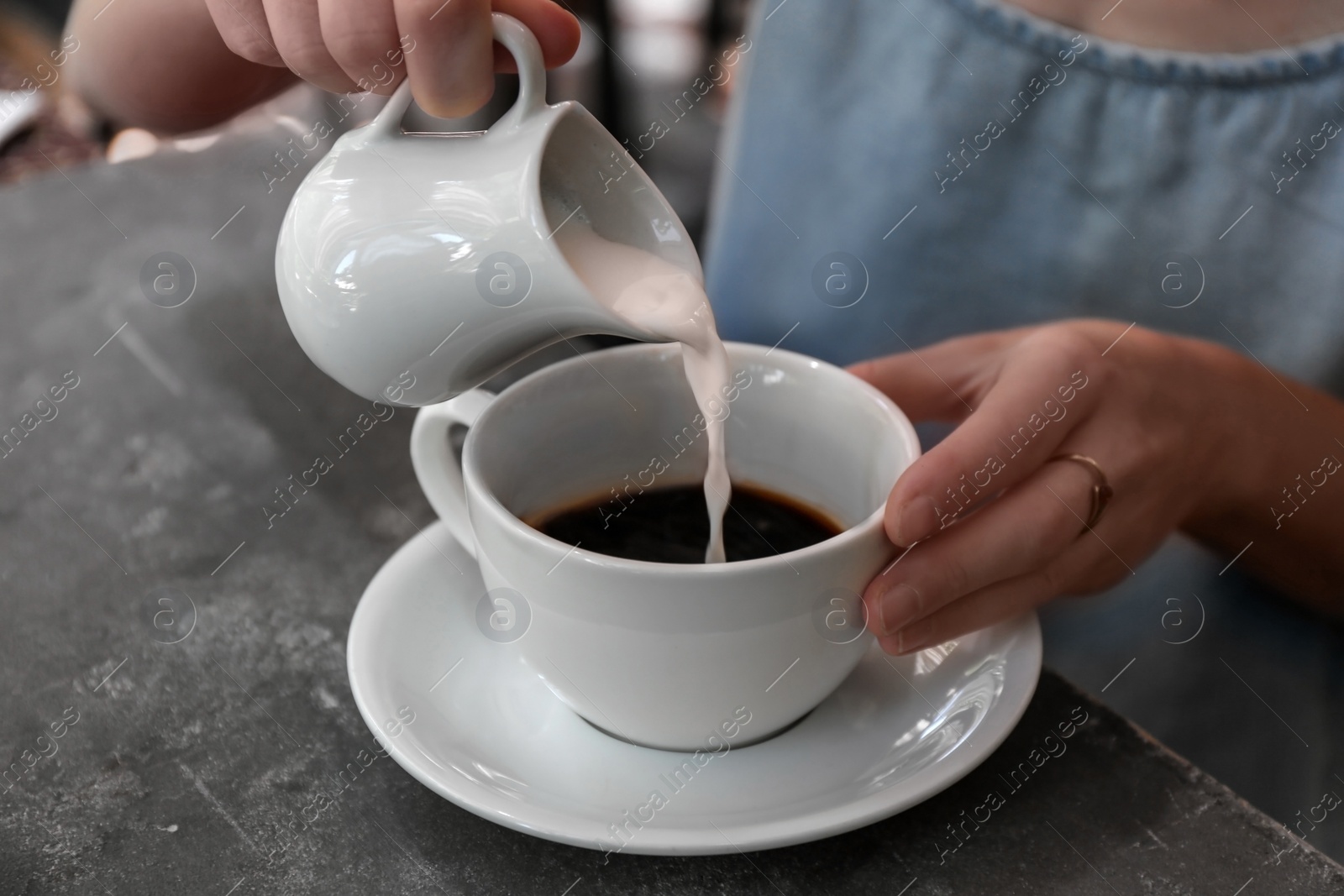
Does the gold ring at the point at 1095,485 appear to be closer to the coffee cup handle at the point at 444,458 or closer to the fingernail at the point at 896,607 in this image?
the fingernail at the point at 896,607

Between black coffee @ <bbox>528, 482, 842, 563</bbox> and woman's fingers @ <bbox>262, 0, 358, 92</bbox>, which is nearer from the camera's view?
woman's fingers @ <bbox>262, 0, 358, 92</bbox>

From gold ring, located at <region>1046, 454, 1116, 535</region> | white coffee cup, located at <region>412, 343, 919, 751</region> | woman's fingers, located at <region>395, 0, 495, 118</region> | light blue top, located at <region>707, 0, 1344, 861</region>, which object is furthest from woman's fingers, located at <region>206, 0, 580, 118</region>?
light blue top, located at <region>707, 0, 1344, 861</region>

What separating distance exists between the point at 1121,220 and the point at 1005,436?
0.43 metres

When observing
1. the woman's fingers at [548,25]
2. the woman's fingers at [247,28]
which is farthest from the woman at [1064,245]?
the woman's fingers at [548,25]

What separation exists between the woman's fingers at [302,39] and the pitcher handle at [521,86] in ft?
0.24

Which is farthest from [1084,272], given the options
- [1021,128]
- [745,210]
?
[745,210]

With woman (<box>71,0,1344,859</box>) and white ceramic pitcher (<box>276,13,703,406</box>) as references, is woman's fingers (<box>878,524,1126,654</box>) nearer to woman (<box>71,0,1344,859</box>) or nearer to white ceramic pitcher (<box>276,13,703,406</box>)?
woman (<box>71,0,1344,859</box>)

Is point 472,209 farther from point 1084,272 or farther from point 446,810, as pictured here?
point 1084,272

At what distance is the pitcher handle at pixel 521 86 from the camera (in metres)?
0.50

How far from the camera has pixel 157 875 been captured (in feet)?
1.62

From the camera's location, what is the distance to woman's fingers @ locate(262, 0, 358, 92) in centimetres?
55

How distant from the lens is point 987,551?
0.59m

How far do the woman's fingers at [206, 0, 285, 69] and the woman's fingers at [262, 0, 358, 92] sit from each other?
17 millimetres

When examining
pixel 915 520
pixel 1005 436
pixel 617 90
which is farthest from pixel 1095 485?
pixel 617 90
